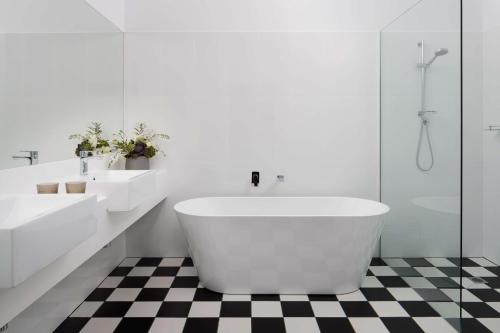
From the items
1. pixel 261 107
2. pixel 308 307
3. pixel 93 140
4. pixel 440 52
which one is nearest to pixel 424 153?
pixel 440 52

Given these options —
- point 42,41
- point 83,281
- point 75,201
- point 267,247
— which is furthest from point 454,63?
point 83,281

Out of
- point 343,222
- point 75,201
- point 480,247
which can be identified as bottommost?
point 480,247

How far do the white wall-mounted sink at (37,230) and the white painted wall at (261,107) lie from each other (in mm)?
1991

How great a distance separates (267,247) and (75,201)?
1541mm

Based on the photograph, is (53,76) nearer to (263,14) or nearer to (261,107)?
(261,107)

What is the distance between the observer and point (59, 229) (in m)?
1.45

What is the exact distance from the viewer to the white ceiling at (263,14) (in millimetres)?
3670

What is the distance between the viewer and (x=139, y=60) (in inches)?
146

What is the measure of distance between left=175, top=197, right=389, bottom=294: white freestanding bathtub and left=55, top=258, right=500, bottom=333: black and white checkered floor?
0.10 metres

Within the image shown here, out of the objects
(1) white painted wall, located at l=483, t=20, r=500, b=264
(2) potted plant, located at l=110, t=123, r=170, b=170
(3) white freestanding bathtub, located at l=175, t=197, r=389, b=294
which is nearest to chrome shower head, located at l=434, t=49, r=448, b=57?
(1) white painted wall, located at l=483, t=20, r=500, b=264

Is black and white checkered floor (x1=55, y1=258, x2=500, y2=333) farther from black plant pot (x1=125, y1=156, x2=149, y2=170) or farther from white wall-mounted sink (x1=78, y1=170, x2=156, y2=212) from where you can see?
black plant pot (x1=125, y1=156, x2=149, y2=170)

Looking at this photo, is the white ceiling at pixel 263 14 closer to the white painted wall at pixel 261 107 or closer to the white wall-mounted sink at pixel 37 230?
the white painted wall at pixel 261 107

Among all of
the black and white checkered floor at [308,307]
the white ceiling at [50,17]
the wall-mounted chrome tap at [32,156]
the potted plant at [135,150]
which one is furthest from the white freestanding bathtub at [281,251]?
the white ceiling at [50,17]

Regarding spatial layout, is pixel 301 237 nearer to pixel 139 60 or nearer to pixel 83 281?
pixel 83 281
